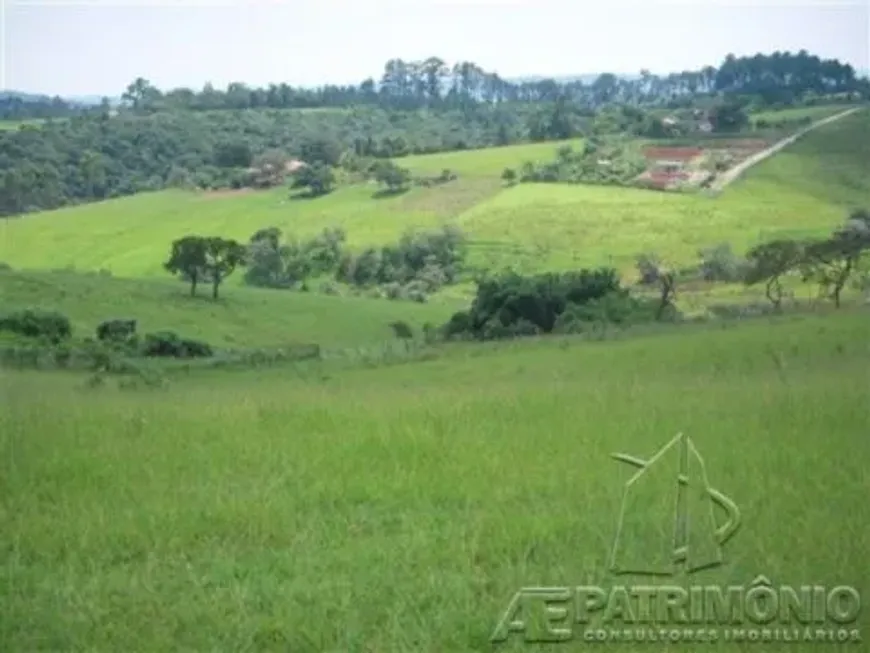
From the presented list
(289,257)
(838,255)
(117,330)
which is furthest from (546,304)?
(117,330)

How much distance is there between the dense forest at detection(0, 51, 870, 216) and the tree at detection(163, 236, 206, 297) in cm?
37

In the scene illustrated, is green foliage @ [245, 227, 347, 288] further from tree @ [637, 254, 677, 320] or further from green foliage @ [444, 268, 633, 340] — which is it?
tree @ [637, 254, 677, 320]

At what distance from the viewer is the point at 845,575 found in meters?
3.80

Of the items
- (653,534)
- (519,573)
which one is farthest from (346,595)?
(653,534)

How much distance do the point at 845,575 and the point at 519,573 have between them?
3.81 ft

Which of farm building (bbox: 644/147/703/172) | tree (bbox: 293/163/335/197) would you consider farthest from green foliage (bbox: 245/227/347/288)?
farm building (bbox: 644/147/703/172)

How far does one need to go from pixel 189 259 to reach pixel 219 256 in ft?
0.41

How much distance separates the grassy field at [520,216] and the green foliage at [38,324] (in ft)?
0.70

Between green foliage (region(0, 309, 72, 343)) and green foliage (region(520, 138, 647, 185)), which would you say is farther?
green foliage (region(520, 138, 647, 185))

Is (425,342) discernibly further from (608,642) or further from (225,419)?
(608,642)

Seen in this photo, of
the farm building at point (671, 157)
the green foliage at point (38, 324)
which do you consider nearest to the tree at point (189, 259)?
the green foliage at point (38, 324)

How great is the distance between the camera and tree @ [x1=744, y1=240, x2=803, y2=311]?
15.0 feet

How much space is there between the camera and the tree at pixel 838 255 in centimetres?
446

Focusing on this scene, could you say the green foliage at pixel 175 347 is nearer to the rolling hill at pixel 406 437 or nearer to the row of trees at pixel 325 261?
the rolling hill at pixel 406 437
